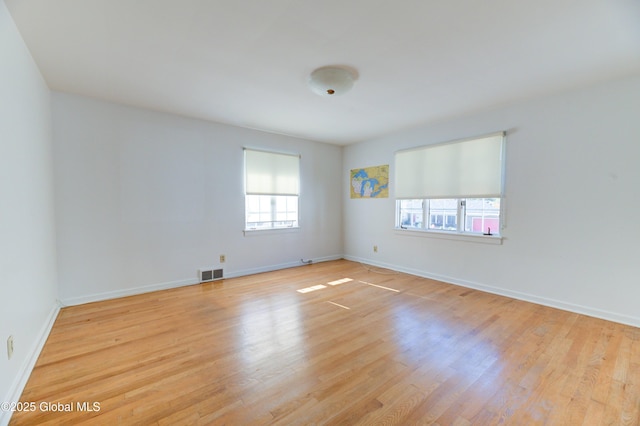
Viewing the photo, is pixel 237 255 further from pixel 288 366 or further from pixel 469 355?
pixel 469 355

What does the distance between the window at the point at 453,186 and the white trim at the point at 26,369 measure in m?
4.58

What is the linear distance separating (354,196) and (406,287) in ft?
7.58

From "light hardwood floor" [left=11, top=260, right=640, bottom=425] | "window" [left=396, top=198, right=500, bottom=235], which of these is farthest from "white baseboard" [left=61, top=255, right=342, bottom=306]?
"window" [left=396, top=198, right=500, bottom=235]

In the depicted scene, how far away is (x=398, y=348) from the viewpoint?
2232mm

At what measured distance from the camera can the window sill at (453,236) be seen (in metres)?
3.59

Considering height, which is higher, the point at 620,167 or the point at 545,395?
the point at 620,167

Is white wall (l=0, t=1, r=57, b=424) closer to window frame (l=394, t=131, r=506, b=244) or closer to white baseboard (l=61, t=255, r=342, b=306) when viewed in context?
white baseboard (l=61, t=255, r=342, b=306)

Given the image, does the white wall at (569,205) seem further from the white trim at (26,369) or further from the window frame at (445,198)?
the white trim at (26,369)

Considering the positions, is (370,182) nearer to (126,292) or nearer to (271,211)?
(271,211)

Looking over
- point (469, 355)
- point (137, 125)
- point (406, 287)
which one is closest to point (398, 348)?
point (469, 355)

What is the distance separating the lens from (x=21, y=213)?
193 cm

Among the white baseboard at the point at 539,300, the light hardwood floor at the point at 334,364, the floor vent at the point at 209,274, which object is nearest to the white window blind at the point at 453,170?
the white baseboard at the point at 539,300

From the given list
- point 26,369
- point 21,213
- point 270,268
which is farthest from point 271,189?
point 26,369

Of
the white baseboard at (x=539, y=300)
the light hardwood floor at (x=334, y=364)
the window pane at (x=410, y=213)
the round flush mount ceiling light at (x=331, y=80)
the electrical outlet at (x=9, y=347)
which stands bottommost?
the light hardwood floor at (x=334, y=364)
